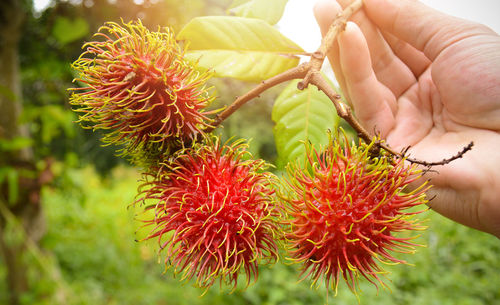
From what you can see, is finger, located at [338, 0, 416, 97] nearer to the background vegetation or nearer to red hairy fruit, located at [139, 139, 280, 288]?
the background vegetation

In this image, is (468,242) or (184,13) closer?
(184,13)

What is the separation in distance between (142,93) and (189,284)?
132 inches

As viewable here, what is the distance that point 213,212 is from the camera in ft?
3.13

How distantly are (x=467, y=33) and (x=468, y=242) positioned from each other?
132 inches

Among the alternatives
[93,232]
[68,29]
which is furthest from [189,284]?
[68,29]

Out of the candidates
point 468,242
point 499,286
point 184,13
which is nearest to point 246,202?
point 184,13

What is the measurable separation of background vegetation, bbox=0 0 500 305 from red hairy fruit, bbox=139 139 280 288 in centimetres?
16

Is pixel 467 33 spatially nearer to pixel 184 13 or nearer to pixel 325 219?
pixel 325 219

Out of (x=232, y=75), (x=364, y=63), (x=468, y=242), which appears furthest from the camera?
(x=468, y=242)

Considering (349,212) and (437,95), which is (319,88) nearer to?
(349,212)

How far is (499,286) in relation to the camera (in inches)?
132

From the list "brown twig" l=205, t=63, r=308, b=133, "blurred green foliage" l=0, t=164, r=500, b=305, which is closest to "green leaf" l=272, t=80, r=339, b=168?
"brown twig" l=205, t=63, r=308, b=133

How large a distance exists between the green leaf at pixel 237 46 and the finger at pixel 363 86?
209 millimetres

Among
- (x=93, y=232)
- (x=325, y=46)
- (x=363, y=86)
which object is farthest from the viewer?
(x=93, y=232)
